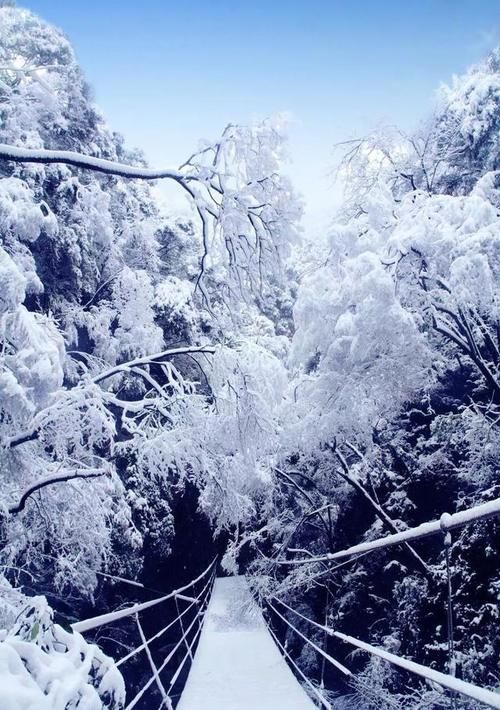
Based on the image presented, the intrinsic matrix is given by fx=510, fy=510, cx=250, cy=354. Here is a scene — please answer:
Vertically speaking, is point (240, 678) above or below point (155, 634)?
above

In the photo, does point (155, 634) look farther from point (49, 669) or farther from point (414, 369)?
point (49, 669)

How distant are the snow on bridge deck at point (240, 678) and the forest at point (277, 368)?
229mm

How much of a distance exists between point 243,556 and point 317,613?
304 cm

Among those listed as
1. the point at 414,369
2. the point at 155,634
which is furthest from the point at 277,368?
the point at 155,634

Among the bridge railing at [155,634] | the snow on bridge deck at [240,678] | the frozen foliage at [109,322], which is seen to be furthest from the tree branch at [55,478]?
the snow on bridge deck at [240,678]

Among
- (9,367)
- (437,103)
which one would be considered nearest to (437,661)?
(9,367)

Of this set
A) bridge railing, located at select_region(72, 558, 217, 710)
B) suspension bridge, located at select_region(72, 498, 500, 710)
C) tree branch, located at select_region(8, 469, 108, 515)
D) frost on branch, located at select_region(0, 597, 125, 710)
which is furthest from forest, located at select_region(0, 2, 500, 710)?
frost on branch, located at select_region(0, 597, 125, 710)

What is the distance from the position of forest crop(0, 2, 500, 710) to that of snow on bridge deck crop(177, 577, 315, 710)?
23 centimetres

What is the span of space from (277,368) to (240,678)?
237 cm

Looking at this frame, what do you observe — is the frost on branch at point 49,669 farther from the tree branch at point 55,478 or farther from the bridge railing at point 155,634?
the tree branch at point 55,478

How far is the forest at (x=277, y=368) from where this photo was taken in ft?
9.62

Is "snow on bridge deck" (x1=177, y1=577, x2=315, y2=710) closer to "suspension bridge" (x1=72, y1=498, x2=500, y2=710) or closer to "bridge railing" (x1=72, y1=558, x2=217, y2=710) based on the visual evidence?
"suspension bridge" (x1=72, y1=498, x2=500, y2=710)

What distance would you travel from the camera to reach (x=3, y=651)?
71 centimetres

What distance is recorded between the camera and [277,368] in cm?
444
